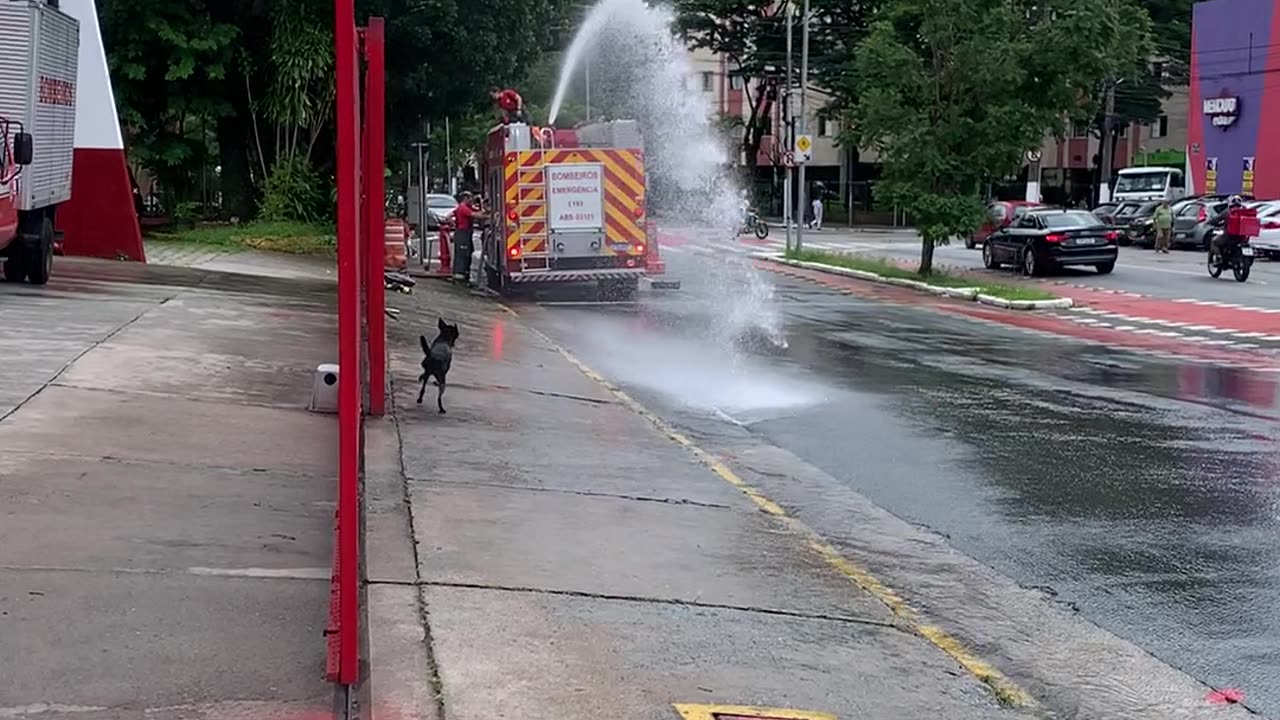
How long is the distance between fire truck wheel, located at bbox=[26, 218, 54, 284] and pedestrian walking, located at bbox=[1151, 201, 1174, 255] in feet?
105

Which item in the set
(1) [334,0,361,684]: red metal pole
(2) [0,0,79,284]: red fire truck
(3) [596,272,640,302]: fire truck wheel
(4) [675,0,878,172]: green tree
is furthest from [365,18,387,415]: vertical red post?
(4) [675,0,878,172]: green tree

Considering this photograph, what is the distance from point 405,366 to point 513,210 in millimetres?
9259

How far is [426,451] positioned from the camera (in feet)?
28.8

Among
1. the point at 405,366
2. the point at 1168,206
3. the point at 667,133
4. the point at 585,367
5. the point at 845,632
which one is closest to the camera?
the point at 845,632

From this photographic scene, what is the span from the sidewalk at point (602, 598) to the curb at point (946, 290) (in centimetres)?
1555

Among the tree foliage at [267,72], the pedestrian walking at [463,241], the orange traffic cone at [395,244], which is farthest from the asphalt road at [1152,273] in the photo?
the pedestrian walking at [463,241]

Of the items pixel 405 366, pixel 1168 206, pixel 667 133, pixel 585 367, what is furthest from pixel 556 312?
pixel 1168 206

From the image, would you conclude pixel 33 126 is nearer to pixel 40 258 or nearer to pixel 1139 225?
pixel 40 258

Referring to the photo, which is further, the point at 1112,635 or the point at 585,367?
the point at 585,367

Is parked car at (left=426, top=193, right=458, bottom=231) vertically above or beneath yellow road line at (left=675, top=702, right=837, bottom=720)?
above

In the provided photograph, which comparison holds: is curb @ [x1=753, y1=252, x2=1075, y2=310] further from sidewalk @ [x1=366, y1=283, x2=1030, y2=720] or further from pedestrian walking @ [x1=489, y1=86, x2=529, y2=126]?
sidewalk @ [x1=366, y1=283, x2=1030, y2=720]

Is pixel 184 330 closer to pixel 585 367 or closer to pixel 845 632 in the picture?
pixel 585 367

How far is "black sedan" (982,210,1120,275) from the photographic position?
3066 cm

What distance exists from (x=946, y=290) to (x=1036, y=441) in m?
16.5
